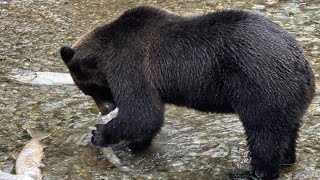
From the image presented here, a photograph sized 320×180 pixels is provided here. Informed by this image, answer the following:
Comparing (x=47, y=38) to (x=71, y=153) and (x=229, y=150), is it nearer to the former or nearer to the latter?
(x=71, y=153)

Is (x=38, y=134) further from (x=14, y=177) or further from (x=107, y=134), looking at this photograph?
(x=14, y=177)

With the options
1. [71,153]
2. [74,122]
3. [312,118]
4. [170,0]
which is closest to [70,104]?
[74,122]

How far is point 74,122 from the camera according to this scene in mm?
7207

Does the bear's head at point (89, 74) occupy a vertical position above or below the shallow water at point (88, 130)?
above

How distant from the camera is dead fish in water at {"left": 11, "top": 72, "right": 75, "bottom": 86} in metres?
8.12

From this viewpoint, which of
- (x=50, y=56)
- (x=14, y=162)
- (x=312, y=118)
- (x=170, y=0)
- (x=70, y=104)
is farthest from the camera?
(x=170, y=0)

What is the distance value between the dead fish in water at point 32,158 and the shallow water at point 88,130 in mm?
130

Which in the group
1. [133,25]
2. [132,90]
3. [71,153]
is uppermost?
[133,25]

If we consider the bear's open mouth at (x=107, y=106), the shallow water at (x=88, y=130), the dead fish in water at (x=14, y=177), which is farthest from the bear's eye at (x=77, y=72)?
the dead fish in water at (x=14, y=177)

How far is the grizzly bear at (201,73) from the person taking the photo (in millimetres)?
5389

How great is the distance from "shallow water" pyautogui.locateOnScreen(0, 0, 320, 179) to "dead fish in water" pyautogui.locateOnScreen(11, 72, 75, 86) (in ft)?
0.23

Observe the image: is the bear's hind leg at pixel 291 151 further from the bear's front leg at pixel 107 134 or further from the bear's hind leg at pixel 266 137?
the bear's front leg at pixel 107 134

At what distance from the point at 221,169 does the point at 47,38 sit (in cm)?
483

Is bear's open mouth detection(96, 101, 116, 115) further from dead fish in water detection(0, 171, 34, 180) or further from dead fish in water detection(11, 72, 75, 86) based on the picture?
dead fish in water detection(11, 72, 75, 86)
